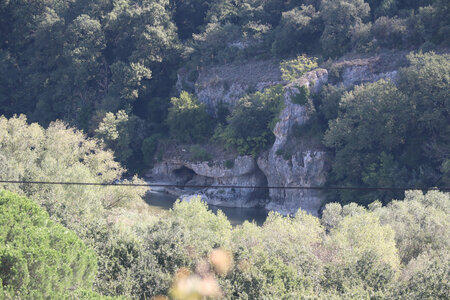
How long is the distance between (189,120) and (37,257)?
146 feet

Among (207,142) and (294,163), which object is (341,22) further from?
(207,142)

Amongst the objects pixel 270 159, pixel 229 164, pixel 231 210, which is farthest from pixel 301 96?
pixel 231 210

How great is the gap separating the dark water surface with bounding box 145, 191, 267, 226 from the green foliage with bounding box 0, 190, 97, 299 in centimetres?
3006

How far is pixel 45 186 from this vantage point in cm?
3372

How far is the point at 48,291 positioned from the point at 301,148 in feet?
122

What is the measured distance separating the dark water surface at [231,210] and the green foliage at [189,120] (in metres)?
7.59

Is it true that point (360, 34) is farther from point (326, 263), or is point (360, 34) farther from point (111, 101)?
point (326, 263)

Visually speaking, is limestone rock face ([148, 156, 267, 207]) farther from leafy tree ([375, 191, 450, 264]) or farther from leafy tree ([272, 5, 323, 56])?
leafy tree ([375, 191, 450, 264])

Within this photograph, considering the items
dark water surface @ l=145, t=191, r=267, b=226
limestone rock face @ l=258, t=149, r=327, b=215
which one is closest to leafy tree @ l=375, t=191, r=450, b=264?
limestone rock face @ l=258, t=149, r=327, b=215

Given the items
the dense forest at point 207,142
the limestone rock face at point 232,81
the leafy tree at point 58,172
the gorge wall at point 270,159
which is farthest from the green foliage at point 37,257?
the limestone rock face at point 232,81

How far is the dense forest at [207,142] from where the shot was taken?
67.5 feet

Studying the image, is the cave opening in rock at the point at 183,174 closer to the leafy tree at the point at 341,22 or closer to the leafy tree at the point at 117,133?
the leafy tree at the point at 117,133

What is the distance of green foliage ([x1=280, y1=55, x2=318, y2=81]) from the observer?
186ft

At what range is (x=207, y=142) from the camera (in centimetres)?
6100
